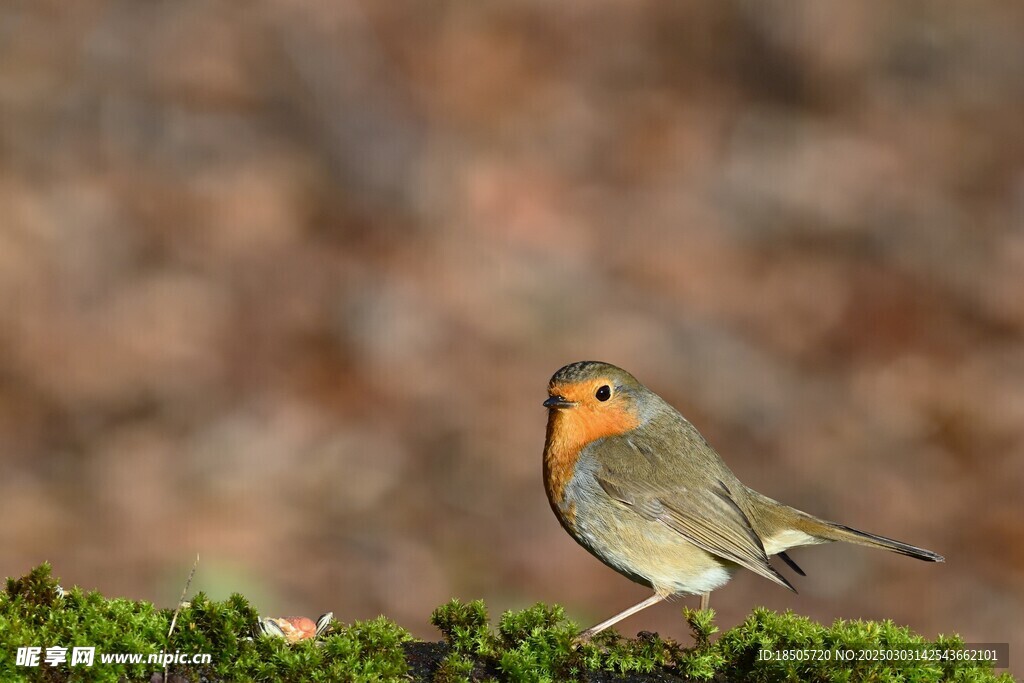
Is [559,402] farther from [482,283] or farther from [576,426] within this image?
[482,283]

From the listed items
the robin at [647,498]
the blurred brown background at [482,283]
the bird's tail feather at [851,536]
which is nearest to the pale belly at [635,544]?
the robin at [647,498]

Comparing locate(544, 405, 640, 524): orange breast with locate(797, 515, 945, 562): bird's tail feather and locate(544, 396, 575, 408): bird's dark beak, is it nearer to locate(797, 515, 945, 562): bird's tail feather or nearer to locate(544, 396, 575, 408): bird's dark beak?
locate(544, 396, 575, 408): bird's dark beak

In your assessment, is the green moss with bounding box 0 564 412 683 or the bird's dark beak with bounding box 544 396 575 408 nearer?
the green moss with bounding box 0 564 412 683

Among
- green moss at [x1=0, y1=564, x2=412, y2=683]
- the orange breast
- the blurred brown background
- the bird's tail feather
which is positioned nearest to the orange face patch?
the orange breast

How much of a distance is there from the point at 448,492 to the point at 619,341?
4.87 ft

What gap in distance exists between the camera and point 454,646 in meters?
3.13

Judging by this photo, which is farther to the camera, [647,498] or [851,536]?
[851,536]

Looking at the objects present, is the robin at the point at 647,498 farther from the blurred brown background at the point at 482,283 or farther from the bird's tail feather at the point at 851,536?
the blurred brown background at the point at 482,283

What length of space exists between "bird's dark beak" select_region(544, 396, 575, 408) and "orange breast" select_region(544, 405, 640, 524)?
0.14 ft

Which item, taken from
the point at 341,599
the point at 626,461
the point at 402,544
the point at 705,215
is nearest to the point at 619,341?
the point at 705,215

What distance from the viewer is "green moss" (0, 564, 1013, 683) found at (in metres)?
2.88

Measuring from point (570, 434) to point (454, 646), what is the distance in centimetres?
101

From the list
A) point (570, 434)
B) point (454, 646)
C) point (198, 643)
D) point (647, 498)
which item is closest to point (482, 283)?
point (570, 434)

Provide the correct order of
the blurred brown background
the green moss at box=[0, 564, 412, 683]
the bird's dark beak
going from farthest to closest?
the blurred brown background, the bird's dark beak, the green moss at box=[0, 564, 412, 683]
